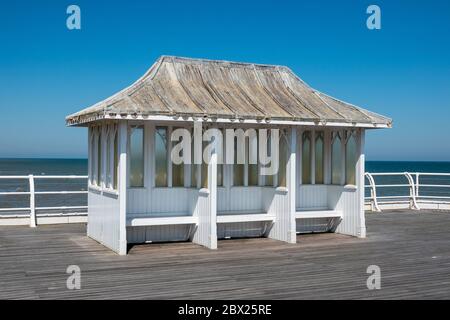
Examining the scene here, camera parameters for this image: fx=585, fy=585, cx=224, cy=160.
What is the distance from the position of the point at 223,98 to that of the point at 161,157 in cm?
154

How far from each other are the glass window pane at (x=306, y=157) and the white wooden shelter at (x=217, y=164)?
2 cm

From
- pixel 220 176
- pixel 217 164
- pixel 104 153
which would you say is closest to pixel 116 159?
pixel 104 153

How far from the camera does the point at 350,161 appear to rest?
11.8 m

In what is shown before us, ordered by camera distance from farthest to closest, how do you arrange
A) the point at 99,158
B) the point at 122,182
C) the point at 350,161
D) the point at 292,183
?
the point at 350,161 → the point at 99,158 → the point at 292,183 → the point at 122,182

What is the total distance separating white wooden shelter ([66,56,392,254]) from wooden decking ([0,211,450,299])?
44 cm

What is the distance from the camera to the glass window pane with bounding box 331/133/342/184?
11945 mm

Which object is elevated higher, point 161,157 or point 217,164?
point 161,157

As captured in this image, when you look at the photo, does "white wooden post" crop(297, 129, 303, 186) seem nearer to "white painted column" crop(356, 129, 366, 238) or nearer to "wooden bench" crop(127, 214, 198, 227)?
"white painted column" crop(356, 129, 366, 238)

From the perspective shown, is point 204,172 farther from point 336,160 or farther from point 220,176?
point 336,160

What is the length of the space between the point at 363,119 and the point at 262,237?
9.74ft

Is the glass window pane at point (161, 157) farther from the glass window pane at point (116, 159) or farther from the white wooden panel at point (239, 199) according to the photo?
the white wooden panel at point (239, 199)

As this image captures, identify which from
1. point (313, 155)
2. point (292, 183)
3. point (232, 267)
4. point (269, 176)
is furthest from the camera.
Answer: point (313, 155)
